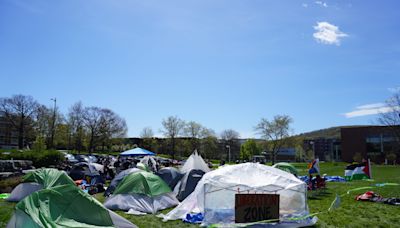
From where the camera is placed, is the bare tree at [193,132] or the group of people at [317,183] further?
the bare tree at [193,132]

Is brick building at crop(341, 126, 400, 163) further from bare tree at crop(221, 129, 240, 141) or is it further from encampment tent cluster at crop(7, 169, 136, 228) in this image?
encampment tent cluster at crop(7, 169, 136, 228)

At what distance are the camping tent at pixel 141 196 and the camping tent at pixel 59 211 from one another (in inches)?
197

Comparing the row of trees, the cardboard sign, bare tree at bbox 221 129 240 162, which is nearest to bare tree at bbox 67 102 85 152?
the row of trees

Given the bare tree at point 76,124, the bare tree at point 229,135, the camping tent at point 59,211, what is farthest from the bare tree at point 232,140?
the camping tent at point 59,211

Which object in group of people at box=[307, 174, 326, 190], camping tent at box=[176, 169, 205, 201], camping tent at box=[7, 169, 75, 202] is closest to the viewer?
camping tent at box=[7, 169, 75, 202]

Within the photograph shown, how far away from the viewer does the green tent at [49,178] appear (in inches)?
496

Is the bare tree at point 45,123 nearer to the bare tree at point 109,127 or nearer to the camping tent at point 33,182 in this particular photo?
the bare tree at point 109,127

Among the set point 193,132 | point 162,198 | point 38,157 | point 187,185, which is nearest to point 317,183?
point 187,185

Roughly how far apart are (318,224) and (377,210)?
11.6ft

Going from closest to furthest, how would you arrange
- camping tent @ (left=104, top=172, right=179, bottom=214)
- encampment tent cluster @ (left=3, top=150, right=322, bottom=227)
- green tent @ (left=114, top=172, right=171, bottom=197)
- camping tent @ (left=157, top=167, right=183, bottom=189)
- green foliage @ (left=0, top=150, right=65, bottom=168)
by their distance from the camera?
encampment tent cluster @ (left=3, top=150, right=322, bottom=227) < camping tent @ (left=104, top=172, right=179, bottom=214) < green tent @ (left=114, top=172, right=171, bottom=197) < camping tent @ (left=157, top=167, right=183, bottom=189) < green foliage @ (left=0, top=150, right=65, bottom=168)

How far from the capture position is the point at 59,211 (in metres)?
6.81

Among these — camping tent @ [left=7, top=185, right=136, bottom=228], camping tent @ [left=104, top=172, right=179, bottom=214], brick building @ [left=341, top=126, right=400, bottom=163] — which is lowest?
camping tent @ [left=104, top=172, right=179, bottom=214]

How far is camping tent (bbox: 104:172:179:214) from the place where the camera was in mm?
12297

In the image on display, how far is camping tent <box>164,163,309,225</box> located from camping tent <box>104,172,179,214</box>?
5.73 ft
